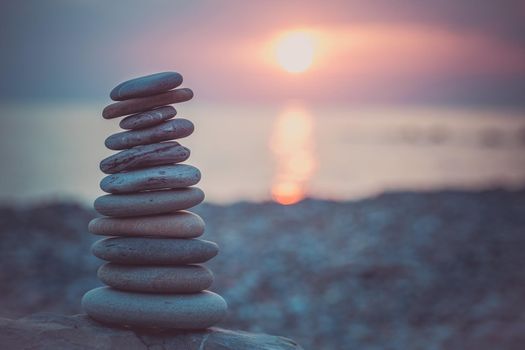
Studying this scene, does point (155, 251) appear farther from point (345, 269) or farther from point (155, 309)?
A: point (345, 269)

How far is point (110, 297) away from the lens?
5.47 meters

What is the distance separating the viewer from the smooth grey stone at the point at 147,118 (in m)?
5.55

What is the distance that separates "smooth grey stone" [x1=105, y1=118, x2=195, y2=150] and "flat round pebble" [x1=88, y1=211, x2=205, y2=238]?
616 millimetres

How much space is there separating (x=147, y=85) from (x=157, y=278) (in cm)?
154

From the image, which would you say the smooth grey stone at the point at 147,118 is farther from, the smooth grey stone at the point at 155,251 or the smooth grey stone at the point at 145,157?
the smooth grey stone at the point at 155,251

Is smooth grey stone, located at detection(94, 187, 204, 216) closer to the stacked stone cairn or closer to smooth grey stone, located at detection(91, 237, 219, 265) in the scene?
the stacked stone cairn

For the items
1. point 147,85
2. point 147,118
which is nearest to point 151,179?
point 147,118

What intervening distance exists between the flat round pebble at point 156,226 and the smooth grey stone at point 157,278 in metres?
0.27

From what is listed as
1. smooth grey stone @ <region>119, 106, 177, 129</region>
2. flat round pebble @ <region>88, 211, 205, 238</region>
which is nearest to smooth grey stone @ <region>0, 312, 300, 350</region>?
flat round pebble @ <region>88, 211, 205, 238</region>

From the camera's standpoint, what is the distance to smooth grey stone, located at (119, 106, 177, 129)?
5551 mm

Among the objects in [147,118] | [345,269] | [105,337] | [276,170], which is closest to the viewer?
[105,337]

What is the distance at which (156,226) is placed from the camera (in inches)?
217

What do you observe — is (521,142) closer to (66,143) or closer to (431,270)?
(66,143)

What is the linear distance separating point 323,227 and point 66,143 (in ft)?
113
